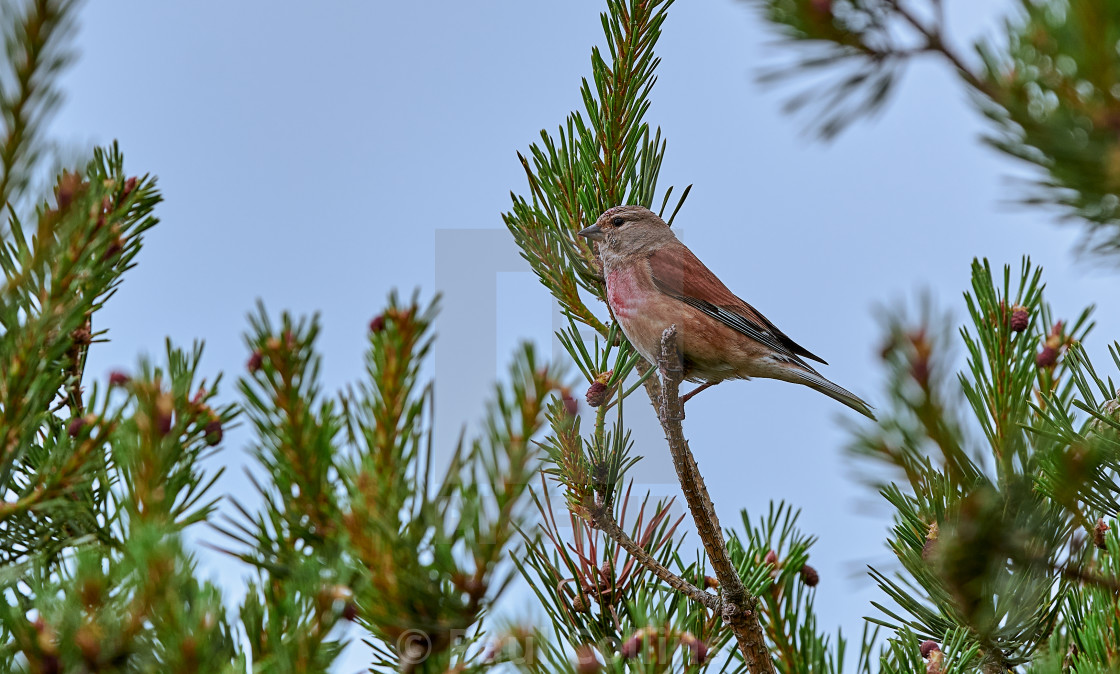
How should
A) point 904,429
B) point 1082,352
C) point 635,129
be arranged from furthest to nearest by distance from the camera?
point 635,129
point 1082,352
point 904,429

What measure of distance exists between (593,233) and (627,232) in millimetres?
733

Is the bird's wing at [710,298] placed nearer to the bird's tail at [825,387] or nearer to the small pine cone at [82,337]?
the bird's tail at [825,387]

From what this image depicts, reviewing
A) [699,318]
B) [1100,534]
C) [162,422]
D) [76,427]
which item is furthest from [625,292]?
[162,422]

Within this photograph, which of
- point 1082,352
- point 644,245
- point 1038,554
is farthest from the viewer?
point 644,245

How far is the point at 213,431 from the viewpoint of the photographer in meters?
1.59

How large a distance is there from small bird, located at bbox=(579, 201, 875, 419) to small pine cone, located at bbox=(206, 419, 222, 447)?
2.31 metres

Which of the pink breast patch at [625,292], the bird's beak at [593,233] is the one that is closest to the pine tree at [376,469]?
the bird's beak at [593,233]

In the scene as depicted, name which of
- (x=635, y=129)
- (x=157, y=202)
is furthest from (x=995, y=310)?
(x=157, y=202)

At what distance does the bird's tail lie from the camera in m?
4.18

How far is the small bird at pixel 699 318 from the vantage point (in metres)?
4.05

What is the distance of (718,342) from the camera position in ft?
14.4

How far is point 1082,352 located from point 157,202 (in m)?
2.09

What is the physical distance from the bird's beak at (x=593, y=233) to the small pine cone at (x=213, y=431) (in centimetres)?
145

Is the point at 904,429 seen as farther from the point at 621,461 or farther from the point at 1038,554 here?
the point at 621,461
